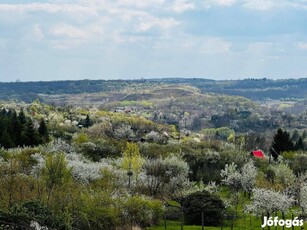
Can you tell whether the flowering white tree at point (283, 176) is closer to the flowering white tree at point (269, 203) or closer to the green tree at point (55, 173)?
the flowering white tree at point (269, 203)

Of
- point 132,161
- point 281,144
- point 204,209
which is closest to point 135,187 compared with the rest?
point 132,161

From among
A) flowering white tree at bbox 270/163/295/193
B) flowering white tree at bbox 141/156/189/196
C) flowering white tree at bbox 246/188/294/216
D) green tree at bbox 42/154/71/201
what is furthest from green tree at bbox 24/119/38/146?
flowering white tree at bbox 246/188/294/216

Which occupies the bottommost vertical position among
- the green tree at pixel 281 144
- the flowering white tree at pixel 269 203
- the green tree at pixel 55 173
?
the green tree at pixel 281 144

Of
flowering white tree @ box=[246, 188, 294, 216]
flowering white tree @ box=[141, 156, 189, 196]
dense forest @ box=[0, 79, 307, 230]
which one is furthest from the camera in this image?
flowering white tree @ box=[141, 156, 189, 196]

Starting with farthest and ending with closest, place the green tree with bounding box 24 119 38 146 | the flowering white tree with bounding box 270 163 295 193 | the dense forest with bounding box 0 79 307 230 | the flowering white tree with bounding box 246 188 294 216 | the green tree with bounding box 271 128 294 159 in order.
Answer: the green tree with bounding box 271 128 294 159
the green tree with bounding box 24 119 38 146
the flowering white tree with bounding box 270 163 295 193
the flowering white tree with bounding box 246 188 294 216
the dense forest with bounding box 0 79 307 230

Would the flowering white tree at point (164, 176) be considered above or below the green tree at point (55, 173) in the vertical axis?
below

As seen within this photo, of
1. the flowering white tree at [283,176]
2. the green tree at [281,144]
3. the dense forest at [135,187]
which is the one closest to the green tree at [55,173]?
the dense forest at [135,187]

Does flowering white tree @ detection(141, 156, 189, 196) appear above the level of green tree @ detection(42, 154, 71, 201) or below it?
below

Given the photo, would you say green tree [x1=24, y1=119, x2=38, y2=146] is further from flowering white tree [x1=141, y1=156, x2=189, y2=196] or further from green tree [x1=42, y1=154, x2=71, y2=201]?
green tree [x1=42, y1=154, x2=71, y2=201]

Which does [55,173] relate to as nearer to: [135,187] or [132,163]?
[135,187]

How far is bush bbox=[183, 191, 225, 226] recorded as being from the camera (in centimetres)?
4375

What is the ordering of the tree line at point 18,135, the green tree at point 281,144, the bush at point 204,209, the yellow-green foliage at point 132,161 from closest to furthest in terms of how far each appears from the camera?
the bush at point 204,209, the yellow-green foliage at point 132,161, the tree line at point 18,135, the green tree at point 281,144

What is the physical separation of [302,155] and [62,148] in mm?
37650

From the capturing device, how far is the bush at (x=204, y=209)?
1722 inches
